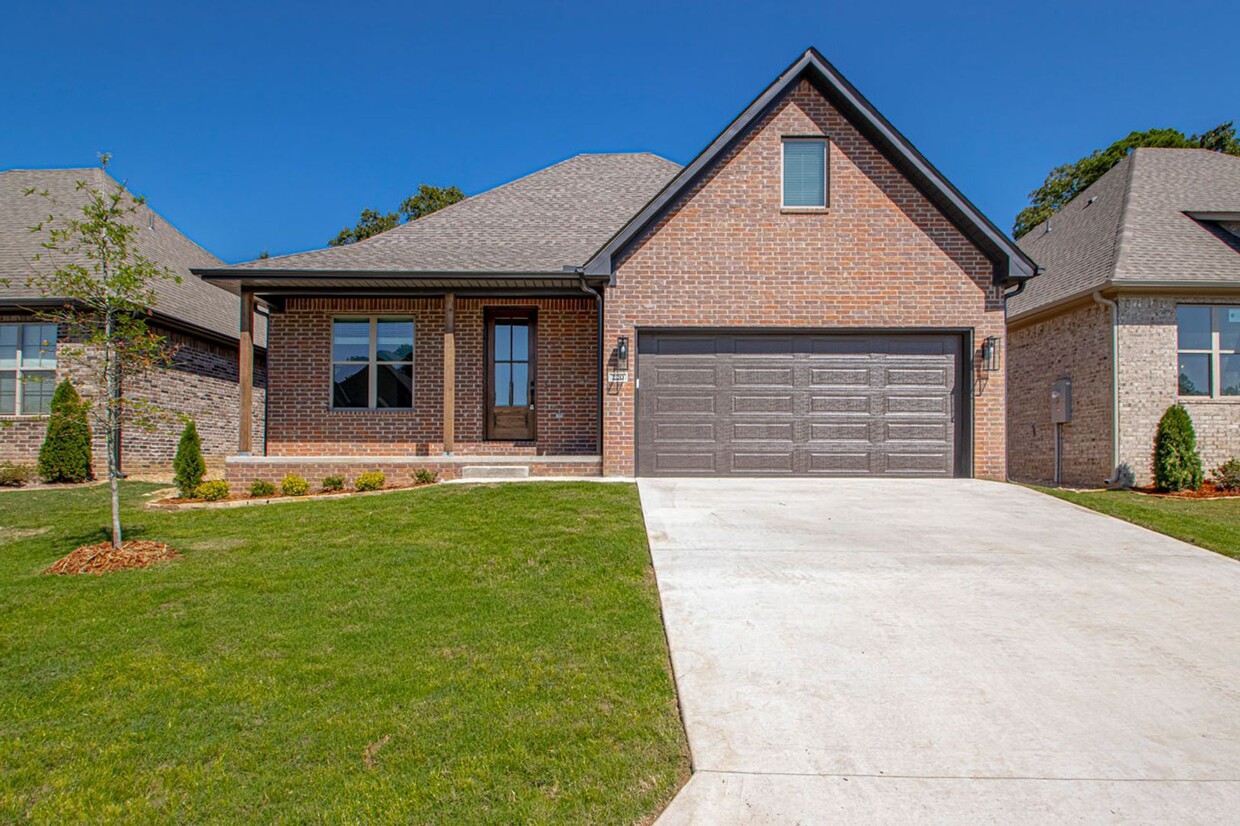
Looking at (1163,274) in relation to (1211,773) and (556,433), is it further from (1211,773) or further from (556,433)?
(1211,773)

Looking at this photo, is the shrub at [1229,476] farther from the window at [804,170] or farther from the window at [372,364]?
the window at [372,364]

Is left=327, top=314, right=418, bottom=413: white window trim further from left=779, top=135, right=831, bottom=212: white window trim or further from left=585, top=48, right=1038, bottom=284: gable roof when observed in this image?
left=779, top=135, right=831, bottom=212: white window trim

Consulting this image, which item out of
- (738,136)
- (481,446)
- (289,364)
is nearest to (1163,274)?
(738,136)

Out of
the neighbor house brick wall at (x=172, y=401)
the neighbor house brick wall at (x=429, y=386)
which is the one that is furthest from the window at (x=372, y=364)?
the neighbor house brick wall at (x=172, y=401)

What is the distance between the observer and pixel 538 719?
3.49 meters

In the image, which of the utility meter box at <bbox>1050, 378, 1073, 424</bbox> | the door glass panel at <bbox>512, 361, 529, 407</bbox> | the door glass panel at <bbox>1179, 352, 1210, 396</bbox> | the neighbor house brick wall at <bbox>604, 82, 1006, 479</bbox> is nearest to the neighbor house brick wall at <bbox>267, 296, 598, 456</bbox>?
the door glass panel at <bbox>512, 361, 529, 407</bbox>

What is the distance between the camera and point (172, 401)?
51.3 feet

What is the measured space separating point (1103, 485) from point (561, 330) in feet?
32.8

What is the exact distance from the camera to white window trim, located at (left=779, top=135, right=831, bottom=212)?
37.0 feet

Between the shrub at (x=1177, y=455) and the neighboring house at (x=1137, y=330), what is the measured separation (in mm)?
341

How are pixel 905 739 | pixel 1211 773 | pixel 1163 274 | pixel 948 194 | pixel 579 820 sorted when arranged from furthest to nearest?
pixel 1163 274 → pixel 948 194 → pixel 905 739 → pixel 1211 773 → pixel 579 820

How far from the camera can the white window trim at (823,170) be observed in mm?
11273

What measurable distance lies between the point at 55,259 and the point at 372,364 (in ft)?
26.0

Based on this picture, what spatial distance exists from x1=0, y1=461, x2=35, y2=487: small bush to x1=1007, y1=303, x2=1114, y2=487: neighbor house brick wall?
19.8 m
